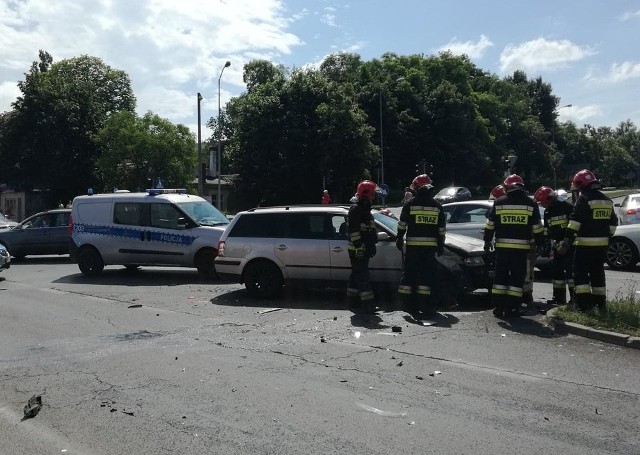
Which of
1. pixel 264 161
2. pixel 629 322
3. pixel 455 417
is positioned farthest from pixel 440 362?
pixel 264 161

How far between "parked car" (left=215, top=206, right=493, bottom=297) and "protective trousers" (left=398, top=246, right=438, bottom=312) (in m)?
0.51

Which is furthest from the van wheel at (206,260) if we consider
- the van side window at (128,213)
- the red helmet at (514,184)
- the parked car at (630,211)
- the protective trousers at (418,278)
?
the parked car at (630,211)

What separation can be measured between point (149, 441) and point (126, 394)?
1268 mm

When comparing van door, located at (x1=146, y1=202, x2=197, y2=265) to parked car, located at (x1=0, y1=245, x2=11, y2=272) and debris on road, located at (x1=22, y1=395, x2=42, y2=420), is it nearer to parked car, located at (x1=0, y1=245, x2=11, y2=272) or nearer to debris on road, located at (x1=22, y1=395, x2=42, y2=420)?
parked car, located at (x1=0, y1=245, x2=11, y2=272)

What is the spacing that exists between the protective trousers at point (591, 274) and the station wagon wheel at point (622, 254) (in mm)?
5842

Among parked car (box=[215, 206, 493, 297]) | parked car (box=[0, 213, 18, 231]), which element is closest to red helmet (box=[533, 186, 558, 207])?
parked car (box=[215, 206, 493, 297])

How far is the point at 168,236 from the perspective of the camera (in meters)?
14.5

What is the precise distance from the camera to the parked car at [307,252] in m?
9.98

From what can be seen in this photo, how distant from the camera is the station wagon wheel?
46.0 ft

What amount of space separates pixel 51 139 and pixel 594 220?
1814 inches

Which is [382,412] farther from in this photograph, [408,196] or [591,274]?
[408,196]

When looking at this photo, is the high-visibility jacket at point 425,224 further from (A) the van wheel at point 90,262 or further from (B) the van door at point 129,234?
(A) the van wheel at point 90,262

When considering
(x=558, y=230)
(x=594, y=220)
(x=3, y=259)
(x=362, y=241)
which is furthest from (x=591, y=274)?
(x=3, y=259)

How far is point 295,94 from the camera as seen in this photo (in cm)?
4675
